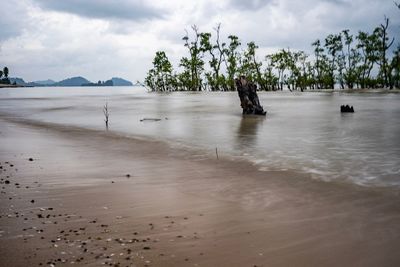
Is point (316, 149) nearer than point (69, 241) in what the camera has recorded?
No

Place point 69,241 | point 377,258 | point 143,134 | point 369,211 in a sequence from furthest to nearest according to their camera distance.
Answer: point 143,134, point 369,211, point 69,241, point 377,258

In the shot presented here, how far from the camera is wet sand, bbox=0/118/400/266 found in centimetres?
366

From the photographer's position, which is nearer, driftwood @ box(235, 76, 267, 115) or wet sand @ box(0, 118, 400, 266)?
wet sand @ box(0, 118, 400, 266)

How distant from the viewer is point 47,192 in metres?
5.80

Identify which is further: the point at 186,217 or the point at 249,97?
the point at 249,97

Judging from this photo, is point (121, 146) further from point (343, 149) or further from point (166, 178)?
point (343, 149)

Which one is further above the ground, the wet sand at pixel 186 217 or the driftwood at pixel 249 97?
the driftwood at pixel 249 97

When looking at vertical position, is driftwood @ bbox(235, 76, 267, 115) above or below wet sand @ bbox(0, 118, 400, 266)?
above

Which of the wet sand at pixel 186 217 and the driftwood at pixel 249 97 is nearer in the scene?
the wet sand at pixel 186 217

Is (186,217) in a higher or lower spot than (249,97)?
lower

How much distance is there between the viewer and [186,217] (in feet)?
15.5

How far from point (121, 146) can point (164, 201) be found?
231 inches

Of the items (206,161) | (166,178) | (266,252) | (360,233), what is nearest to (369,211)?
(360,233)

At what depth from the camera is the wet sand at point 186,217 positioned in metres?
3.66
